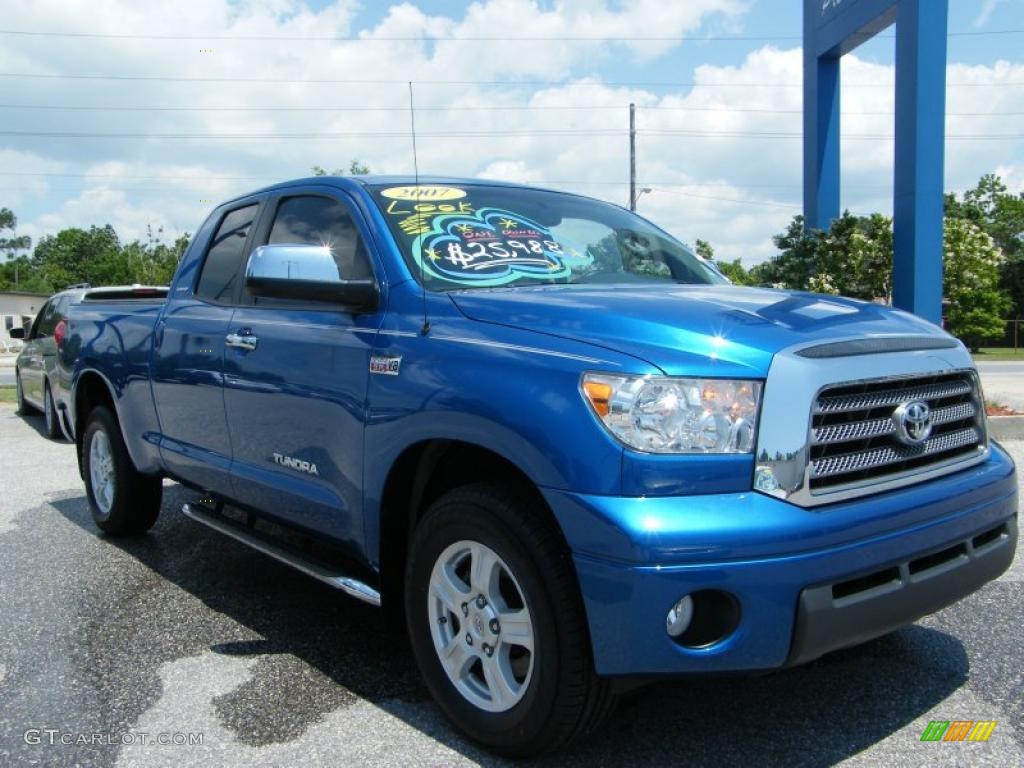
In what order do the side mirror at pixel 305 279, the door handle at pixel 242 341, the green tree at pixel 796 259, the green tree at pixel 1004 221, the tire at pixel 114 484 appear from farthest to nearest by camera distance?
1. the green tree at pixel 1004 221
2. the green tree at pixel 796 259
3. the tire at pixel 114 484
4. the door handle at pixel 242 341
5. the side mirror at pixel 305 279

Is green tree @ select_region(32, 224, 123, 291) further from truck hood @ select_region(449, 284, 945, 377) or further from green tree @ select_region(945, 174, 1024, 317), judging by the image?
truck hood @ select_region(449, 284, 945, 377)

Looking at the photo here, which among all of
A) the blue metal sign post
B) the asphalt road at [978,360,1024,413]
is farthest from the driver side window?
the blue metal sign post

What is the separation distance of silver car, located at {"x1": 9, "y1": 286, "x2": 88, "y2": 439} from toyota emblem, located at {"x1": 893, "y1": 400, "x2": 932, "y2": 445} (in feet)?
31.9

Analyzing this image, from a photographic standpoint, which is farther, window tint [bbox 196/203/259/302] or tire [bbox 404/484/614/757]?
window tint [bbox 196/203/259/302]

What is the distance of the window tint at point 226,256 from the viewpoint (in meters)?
4.41

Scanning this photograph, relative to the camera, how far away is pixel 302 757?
287 centimetres

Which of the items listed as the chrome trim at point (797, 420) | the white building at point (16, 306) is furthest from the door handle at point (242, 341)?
the white building at point (16, 306)

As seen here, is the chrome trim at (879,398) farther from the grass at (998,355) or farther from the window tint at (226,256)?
the grass at (998,355)

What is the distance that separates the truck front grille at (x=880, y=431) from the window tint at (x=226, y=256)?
9.56 feet

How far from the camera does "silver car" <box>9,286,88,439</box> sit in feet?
35.0

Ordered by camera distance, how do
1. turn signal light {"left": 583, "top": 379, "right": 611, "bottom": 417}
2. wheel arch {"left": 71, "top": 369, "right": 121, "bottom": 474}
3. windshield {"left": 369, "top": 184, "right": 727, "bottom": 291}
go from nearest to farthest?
1. turn signal light {"left": 583, "top": 379, "right": 611, "bottom": 417}
2. windshield {"left": 369, "top": 184, "right": 727, "bottom": 291}
3. wheel arch {"left": 71, "top": 369, "right": 121, "bottom": 474}

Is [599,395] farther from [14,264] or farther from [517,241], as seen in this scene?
[14,264]

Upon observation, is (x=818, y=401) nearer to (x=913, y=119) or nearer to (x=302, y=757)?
(x=302, y=757)

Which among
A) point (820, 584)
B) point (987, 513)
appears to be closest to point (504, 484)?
point (820, 584)
